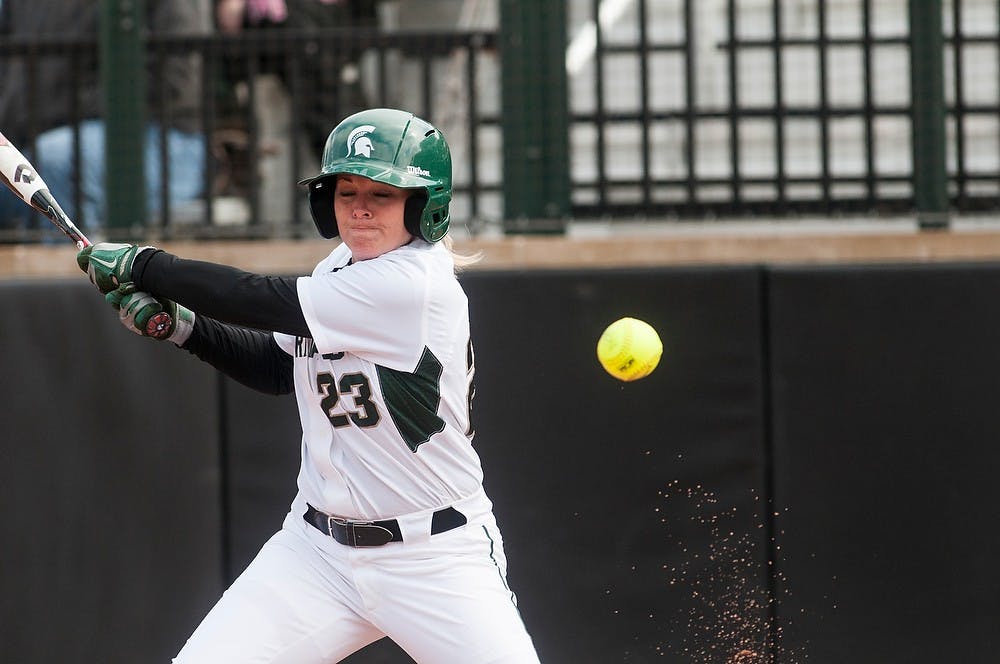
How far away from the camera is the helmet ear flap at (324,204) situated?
3.44 meters

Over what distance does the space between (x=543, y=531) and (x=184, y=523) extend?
1262 mm

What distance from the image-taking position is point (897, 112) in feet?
20.5

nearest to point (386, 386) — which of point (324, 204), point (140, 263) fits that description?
point (324, 204)

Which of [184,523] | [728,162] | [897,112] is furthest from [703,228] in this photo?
[184,523]

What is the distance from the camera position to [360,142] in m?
3.20

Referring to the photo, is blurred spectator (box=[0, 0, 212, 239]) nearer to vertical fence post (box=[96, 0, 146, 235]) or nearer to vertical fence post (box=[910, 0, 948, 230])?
vertical fence post (box=[96, 0, 146, 235])

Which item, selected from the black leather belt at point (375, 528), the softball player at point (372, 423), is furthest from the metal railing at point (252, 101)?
the black leather belt at point (375, 528)

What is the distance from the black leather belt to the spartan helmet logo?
90 cm

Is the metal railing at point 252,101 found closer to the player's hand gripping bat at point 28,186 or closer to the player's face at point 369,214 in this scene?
the player's hand gripping bat at point 28,186

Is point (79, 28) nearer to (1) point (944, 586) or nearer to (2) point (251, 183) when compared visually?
(2) point (251, 183)

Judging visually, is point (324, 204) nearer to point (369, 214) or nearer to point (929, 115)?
point (369, 214)

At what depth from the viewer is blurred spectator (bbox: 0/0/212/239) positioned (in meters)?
6.22

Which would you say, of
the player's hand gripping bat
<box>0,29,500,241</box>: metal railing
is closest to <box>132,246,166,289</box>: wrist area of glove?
the player's hand gripping bat

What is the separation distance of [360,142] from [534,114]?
9.40ft
